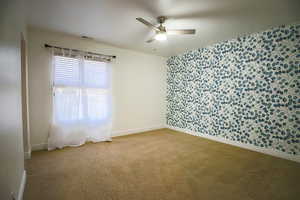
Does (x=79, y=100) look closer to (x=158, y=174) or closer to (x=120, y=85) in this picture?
(x=120, y=85)

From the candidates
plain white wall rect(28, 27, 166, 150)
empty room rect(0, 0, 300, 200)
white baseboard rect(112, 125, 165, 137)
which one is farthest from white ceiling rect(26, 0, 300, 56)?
white baseboard rect(112, 125, 165, 137)

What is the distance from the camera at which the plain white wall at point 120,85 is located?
2744 millimetres

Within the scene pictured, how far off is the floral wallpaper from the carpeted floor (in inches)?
18.7

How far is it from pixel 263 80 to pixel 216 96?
37.9 inches

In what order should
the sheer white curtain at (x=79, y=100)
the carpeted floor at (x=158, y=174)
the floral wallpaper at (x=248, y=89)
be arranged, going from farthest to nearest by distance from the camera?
the sheer white curtain at (x=79, y=100) → the floral wallpaper at (x=248, y=89) → the carpeted floor at (x=158, y=174)

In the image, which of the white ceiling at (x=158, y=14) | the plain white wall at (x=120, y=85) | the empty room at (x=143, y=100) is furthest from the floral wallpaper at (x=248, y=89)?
the plain white wall at (x=120, y=85)

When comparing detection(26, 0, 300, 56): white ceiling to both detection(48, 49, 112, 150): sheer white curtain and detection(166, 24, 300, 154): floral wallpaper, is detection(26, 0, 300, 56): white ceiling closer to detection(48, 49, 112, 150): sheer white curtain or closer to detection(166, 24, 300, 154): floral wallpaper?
detection(166, 24, 300, 154): floral wallpaper

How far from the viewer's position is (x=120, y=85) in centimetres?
379

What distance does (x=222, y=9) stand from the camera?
6.68 feet

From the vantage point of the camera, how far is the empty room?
166 cm

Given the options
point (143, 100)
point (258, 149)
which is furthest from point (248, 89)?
point (143, 100)

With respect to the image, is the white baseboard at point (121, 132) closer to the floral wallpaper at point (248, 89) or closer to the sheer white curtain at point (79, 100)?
the sheer white curtain at point (79, 100)

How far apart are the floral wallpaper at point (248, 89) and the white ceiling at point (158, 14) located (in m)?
0.34

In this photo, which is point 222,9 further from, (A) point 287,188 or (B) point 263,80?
(A) point 287,188
